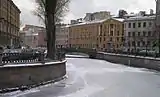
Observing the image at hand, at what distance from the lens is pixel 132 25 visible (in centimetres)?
10762

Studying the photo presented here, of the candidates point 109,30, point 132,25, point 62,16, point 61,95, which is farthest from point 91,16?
point 61,95

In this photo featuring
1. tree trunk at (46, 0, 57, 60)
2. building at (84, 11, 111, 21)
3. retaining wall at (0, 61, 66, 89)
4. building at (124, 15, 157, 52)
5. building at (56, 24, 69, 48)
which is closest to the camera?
retaining wall at (0, 61, 66, 89)

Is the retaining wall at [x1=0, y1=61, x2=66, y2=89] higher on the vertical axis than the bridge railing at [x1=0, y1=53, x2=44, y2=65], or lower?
lower

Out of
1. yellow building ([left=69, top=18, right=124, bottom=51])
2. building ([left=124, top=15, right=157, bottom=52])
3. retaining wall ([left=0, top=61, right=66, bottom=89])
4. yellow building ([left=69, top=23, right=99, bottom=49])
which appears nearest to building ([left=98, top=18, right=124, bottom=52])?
yellow building ([left=69, top=18, right=124, bottom=51])

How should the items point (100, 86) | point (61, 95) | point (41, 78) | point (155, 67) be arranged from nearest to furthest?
point (61, 95), point (41, 78), point (100, 86), point (155, 67)

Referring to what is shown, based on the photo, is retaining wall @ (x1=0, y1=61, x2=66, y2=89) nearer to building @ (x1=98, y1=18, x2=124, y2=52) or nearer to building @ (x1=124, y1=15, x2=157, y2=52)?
building @ (x1=124, y1=15, x2=157, y2=52)

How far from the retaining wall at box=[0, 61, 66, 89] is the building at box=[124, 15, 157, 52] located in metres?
70.8

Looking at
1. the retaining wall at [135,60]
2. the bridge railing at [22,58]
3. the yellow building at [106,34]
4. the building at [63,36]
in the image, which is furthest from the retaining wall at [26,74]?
the building at [63,36]

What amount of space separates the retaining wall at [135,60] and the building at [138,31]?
20.3m

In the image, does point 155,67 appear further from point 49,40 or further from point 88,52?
point 88,52

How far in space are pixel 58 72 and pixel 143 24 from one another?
7486 centimetres

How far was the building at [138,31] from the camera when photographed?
101 m

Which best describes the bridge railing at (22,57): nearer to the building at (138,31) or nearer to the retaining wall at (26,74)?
the retaining wall at (26,74)

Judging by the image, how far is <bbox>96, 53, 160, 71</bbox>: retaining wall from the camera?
53631 millimetres
